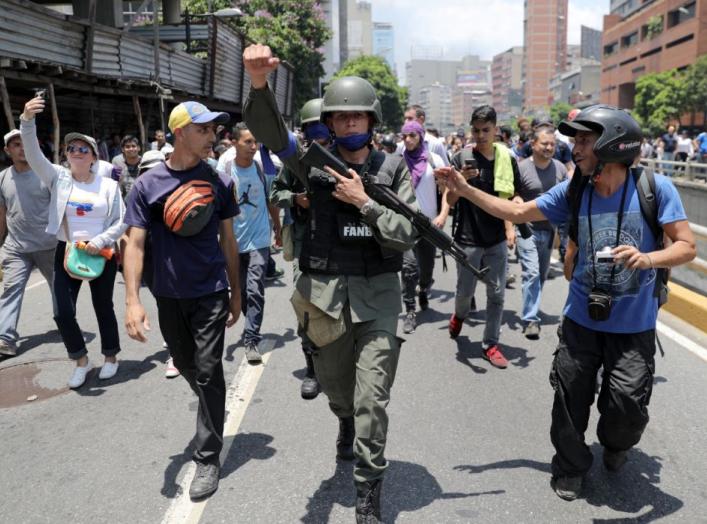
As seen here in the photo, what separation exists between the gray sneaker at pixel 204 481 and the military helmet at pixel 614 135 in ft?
8.14

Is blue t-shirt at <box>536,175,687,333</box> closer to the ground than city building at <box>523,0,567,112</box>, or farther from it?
closer to the ground

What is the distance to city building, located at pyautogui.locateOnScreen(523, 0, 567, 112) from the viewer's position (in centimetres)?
19038

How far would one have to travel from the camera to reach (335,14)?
11700 cm

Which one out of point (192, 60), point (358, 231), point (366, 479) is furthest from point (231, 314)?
point (192, 60)

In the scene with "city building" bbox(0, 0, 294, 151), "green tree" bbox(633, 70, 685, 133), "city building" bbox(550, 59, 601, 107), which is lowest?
"city building" bbox(0, 0, 294, 151)

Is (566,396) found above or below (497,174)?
below

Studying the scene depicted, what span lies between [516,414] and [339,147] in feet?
7.11

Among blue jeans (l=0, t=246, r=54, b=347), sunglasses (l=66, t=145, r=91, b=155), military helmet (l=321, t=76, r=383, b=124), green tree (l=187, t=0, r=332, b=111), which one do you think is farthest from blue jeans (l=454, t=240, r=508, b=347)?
green tree (l=187, t=0, r=332, b=111)

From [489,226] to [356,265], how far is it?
2.43 meters

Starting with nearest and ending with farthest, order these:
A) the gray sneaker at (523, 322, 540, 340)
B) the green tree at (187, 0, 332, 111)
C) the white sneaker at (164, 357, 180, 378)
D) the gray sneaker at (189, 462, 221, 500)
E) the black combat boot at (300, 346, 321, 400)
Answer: the gray sneaker at (189, 462, 221, 500)
the black combat boot at (300, 346, 321, 400)
the white sneaker at (164, 357, 180, 378)
the gray sneaker at (523, 322, 540, 340)
the green tree at (187, 0, 332, 111)

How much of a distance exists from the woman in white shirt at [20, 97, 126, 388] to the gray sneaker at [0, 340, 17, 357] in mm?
1025

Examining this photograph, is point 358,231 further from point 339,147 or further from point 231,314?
point 231,314

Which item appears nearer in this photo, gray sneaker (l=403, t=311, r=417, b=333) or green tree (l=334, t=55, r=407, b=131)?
gray sneaker (l=403, t=311, r=417, b=333)

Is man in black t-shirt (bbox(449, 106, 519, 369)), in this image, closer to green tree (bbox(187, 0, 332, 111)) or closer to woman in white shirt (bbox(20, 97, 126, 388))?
woman in white shirt (bbox(20, 97, 126, 388))
